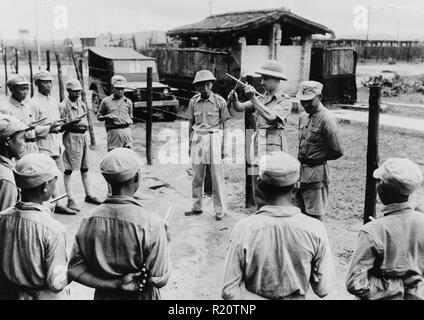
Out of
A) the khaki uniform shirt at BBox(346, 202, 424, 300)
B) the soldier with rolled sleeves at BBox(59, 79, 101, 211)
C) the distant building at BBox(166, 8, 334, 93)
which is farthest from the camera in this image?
the distant building at BBox(166, 8, 334, 93)

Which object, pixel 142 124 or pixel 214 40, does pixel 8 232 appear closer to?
pixel 142 124

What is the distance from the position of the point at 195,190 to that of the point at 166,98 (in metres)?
8.57

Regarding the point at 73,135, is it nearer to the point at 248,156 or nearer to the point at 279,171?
the point at 248,156

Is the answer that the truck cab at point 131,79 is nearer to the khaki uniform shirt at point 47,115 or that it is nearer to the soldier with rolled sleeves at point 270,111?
the khaki uniform shirt at point 47,115

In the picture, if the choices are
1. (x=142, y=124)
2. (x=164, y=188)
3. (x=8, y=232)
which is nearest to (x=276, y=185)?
(x=8, y=232)

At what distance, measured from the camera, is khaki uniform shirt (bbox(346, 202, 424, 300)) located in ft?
7.84

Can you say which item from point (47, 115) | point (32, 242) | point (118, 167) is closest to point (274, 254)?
point (118, 167)

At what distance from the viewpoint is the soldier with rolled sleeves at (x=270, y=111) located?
5051mm

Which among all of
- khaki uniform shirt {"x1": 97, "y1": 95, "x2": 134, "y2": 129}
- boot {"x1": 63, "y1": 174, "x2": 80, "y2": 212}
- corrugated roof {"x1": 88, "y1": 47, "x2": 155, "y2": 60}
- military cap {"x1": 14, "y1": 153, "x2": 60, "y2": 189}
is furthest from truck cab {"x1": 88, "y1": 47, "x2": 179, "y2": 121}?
military cap {"x1": 14, "y1": 153, "x2": 60, "y2": 189}

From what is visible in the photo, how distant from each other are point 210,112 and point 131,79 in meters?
9.42

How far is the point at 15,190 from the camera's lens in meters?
3.20

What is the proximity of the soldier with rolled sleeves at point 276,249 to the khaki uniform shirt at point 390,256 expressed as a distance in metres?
0.20

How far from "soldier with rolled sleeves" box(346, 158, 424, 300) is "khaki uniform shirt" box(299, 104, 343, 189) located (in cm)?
205

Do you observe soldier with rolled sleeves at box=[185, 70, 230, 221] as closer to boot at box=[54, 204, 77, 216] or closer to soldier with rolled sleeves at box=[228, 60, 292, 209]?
soldier with rolled sleeves at box=[228, 60, 292, 209]
